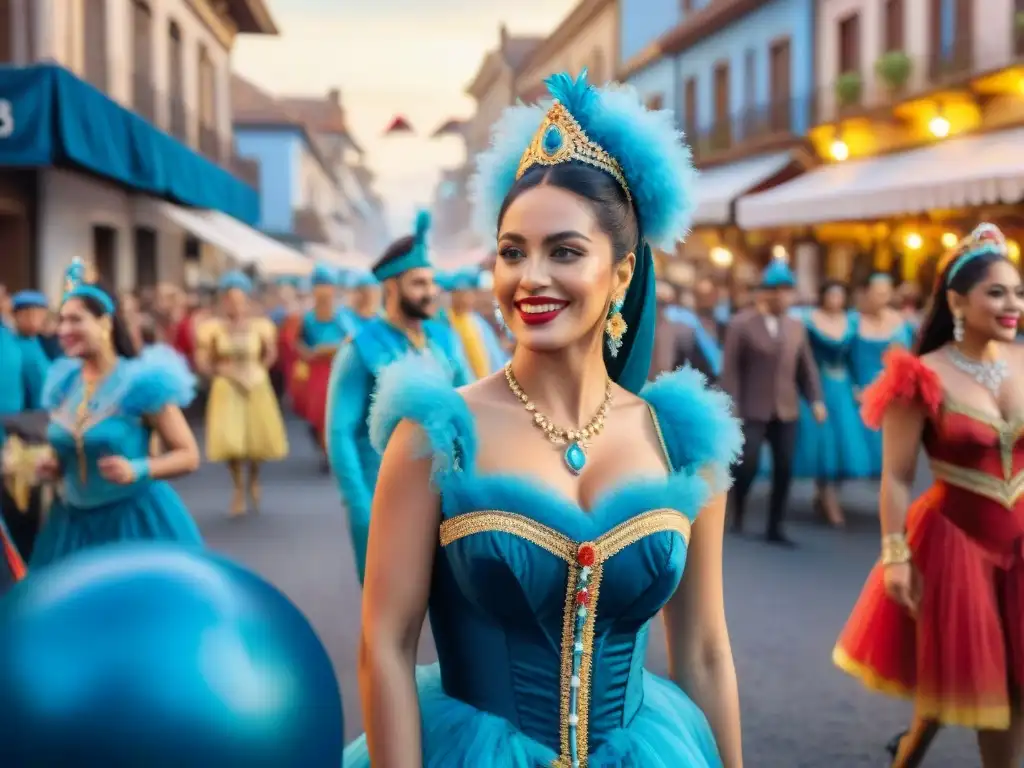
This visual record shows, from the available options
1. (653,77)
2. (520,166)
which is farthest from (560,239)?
(653,77)

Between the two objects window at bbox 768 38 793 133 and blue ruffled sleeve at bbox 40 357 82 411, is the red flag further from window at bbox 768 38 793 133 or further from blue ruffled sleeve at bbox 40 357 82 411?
blue ruffled sleeve at bbox 40 357 82 411

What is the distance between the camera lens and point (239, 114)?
55562 millimetres

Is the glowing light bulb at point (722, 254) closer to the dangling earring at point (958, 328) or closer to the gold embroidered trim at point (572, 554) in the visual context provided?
the dangling earring at point (958, 328)

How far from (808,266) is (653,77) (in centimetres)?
1328

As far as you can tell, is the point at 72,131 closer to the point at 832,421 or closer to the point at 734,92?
the point at 832,421

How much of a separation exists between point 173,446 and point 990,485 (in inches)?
130

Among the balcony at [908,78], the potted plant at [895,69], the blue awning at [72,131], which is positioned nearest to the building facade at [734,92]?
the balcony at [908,78]

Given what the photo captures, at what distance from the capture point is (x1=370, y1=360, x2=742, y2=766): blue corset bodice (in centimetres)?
224

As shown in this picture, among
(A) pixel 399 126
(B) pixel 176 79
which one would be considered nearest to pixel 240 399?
(B) pixel 176 79

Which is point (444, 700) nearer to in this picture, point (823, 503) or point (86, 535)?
point (86, 535)

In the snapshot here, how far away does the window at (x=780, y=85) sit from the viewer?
1073 inches

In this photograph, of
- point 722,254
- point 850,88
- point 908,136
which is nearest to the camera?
point 908,136

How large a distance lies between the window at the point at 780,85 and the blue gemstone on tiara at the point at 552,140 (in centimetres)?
2567

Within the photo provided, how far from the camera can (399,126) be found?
219 feet
